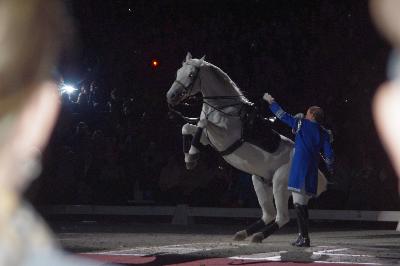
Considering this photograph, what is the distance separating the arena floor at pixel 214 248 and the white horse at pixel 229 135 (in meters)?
0.77

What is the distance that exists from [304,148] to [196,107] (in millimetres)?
8659

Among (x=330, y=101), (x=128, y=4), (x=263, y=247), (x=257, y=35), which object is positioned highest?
(x=128, y=4)

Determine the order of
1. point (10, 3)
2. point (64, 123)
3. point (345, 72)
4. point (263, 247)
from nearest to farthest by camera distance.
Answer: point (263, 247)
point (10, 3)
point (345, 72)
point (64, 123)

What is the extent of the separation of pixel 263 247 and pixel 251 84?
988 cm

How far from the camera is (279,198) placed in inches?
520

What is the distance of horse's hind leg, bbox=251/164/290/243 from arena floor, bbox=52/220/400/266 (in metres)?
0.19

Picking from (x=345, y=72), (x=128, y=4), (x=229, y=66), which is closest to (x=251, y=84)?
(x=229, y=66)

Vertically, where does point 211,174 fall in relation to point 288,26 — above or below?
below

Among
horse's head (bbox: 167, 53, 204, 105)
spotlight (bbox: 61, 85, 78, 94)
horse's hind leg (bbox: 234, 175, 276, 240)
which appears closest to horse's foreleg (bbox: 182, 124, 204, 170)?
horse's head (bbox: 167, 53, 204, 105)

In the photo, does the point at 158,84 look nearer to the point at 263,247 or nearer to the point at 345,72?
the point at 345,72

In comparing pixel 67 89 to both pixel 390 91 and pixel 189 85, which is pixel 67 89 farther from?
pixel 189 85

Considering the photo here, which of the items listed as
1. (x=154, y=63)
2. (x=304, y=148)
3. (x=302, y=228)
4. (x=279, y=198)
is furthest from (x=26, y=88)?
(x=302, y=228)

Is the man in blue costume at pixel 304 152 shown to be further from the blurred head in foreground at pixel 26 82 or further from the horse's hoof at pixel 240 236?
the blurred head in foreground at pixel 26 82

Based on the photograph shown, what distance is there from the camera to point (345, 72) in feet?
69.6
